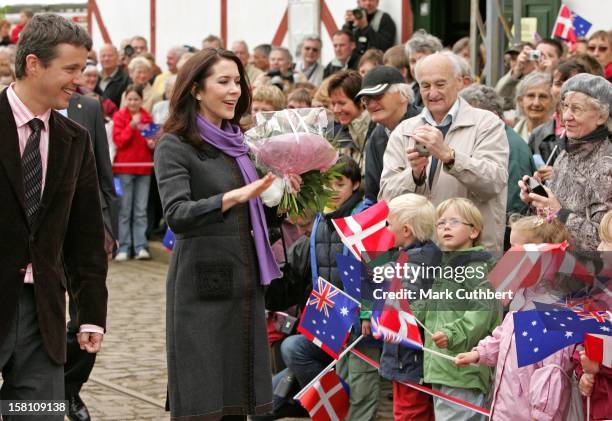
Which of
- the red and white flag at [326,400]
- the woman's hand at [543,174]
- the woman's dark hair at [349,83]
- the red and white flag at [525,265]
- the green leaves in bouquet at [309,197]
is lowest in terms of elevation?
the red and white flag at [326,400]

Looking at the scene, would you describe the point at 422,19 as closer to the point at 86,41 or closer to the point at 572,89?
the point at 572,89

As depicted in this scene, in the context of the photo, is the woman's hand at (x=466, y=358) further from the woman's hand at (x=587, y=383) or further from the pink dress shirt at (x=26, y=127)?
the pink dress shirt at (x=26, y=127)

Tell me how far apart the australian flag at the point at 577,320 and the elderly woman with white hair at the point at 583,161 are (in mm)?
956

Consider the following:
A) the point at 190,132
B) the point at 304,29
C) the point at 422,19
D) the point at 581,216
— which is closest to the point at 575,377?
the point at 581,216

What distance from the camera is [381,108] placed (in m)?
8.70

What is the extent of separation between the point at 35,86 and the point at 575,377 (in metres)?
2.78

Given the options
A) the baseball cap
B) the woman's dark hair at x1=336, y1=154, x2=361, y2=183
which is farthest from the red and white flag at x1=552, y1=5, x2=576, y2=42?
the woman's dark hair at x1=336, y1=154, x2=361, y2=183

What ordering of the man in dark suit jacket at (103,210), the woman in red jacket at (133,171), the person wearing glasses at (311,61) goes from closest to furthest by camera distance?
1. the man in dark suit jacket at (103,210)
2. the person wearing glasses at (311,61)
3. the woman in red jacket at (133,171)

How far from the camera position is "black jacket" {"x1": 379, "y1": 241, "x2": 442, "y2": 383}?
700 cm

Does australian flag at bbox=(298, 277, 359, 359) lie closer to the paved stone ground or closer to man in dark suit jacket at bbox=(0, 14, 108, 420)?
the paved stone ground

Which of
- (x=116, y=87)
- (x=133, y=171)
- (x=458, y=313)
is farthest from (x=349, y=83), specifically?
(x=116, y=87)

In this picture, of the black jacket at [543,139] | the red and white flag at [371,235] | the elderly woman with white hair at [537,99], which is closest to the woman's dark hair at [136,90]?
the elderly woman with white hair at [537,99]

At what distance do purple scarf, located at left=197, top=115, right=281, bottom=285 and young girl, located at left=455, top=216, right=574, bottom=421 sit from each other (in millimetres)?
1112

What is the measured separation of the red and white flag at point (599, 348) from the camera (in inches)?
228
